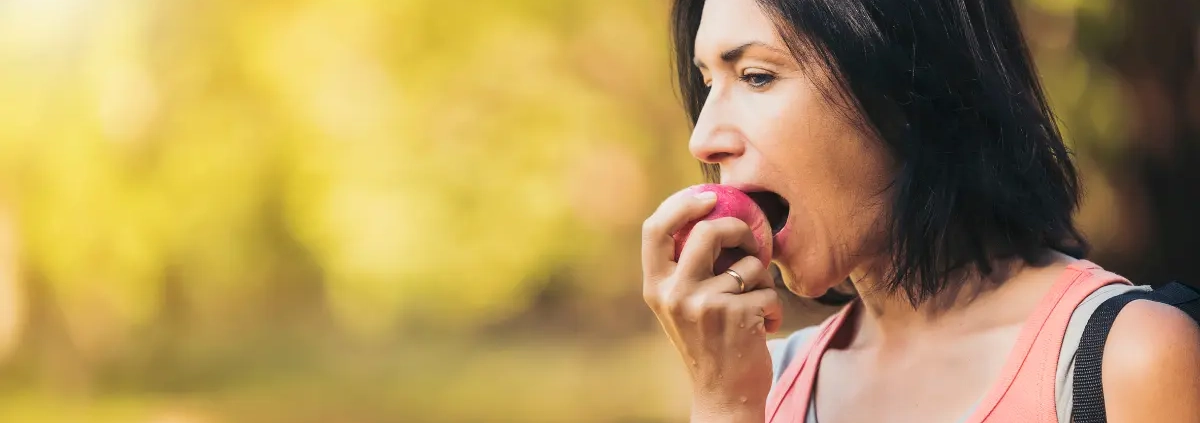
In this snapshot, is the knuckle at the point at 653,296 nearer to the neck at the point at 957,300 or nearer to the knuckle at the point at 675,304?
the knuckle at the point at 675,304

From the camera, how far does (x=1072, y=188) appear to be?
1.13 meters

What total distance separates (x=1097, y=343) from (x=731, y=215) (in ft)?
1.10

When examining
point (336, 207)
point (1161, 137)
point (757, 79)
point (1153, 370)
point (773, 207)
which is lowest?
point (1153, 370)

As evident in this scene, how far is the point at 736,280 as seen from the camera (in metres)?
1.04

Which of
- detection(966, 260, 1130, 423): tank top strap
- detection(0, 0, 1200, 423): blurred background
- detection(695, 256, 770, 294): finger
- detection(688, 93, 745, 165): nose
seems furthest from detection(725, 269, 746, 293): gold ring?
detection(0, 0, 1200, 423): blurred background

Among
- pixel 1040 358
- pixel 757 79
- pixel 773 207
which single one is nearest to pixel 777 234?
pixel 773 207

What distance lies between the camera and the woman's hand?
1.02 m

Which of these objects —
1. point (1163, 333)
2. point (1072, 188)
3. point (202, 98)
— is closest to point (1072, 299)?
point (1163, 333)

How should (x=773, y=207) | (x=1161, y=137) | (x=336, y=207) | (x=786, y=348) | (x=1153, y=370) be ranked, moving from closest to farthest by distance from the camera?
(x=1153, y=370) → (x=773, y=207) → (x=786, y=348) → (x=1161, y=137) → (x=336, y=207)

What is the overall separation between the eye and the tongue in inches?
4.0

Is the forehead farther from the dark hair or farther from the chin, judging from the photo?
the chin

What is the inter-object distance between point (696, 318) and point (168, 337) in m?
3.02

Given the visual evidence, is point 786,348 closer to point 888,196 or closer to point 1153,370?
point 888,196

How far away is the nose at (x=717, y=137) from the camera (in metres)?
1.07
